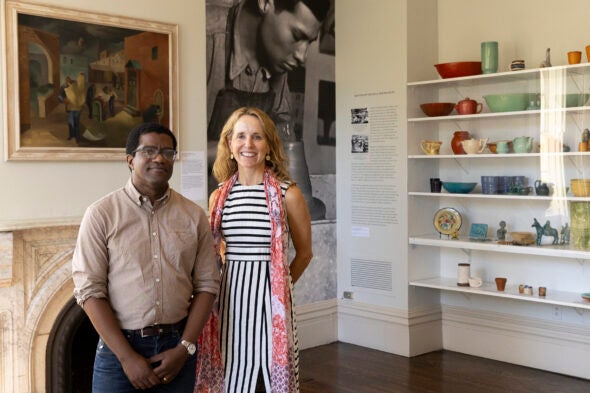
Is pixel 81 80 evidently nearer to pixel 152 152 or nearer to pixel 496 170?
pixel 152 152

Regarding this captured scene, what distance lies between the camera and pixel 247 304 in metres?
2.71

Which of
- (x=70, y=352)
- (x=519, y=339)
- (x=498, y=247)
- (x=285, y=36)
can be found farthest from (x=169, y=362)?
(x=285, y=36)

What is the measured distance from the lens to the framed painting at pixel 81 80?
391 centimetres

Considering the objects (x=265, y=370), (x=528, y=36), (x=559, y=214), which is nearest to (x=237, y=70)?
(x=528, y=36)

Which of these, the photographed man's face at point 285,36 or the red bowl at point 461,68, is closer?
the red bowl at point 461,68

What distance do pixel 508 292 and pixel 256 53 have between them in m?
2.51

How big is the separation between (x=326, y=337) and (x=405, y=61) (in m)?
2.28

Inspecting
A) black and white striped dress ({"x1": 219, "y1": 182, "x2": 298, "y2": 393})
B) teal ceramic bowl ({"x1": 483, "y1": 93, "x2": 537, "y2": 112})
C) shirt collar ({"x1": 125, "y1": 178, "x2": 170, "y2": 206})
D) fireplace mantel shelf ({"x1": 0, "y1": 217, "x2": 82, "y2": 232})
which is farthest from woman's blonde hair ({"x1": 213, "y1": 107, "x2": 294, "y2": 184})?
teal ceramic bowl ({"x1": 483, "y1": 93, "x2": 537, "y2": 112})

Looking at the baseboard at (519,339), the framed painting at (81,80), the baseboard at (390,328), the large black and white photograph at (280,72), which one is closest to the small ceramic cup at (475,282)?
the baseboard at (519,339)

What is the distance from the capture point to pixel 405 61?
17.5ft

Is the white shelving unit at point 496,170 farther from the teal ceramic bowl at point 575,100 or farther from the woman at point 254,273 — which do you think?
the woman at point 254,273

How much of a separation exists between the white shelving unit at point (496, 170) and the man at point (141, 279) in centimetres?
297

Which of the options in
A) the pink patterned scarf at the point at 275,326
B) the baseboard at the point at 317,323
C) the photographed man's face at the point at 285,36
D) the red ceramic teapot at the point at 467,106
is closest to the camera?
the pink patterned scarf at the point at 275,326

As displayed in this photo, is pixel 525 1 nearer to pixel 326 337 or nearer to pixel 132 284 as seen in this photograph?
pixel 326 337
